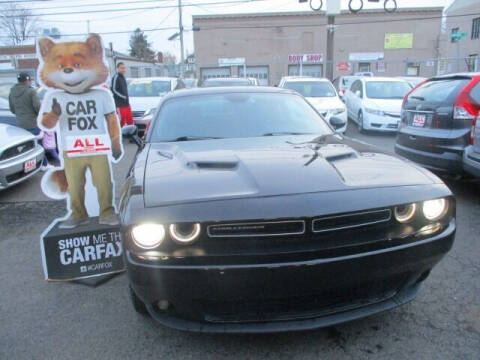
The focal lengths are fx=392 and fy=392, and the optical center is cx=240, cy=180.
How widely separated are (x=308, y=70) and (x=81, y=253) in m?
42.1

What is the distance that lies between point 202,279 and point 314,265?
53 centimetres

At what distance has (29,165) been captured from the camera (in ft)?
18.8

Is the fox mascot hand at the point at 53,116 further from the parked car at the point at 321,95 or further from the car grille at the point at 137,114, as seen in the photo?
the parked car at the point at 321,95

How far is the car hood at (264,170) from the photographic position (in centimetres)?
196

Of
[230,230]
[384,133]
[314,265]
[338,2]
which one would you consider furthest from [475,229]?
[338,2]

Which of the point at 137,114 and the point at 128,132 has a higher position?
the point at 128,132

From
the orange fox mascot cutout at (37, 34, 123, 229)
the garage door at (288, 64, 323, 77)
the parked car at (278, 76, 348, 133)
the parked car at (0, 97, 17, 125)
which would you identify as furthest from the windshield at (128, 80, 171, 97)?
the garage door at (288, 64, 323, 77)

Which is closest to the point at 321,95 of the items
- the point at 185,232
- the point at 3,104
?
the point at 3,104

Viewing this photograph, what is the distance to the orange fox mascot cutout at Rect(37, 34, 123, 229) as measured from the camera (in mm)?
3131

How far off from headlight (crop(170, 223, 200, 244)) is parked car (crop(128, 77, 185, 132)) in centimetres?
866

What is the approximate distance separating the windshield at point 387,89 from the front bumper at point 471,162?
21.8 feet

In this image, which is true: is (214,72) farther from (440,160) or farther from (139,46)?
(440,160)

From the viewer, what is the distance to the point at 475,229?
12.9 ft

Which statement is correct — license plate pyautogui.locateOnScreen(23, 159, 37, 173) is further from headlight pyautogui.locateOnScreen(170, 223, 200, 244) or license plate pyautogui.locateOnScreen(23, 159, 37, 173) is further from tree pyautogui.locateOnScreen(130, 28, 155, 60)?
tree pyautogui.locateOnScreen(130, 28, 155, 60)
